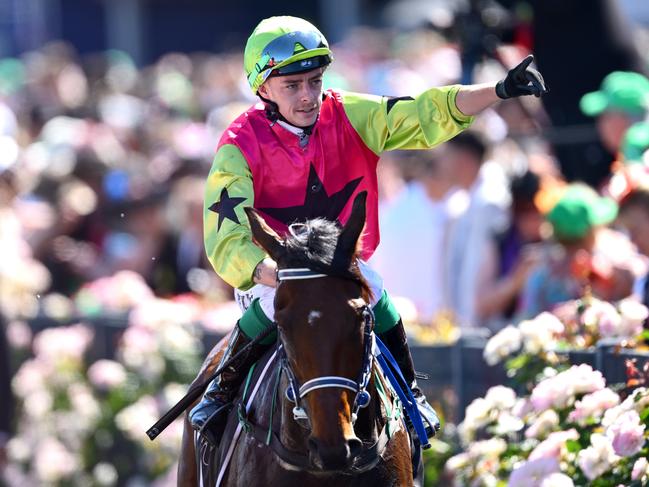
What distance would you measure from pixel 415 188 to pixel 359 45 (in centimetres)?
1095

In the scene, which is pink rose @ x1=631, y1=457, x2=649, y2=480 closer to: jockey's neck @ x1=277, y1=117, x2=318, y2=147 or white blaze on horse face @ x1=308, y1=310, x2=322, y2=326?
white blaze on horse face @ x1=308, y1=310, x2=322, y2=326

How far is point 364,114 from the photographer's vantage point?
5.75 m

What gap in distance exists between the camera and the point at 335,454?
4.60 meters

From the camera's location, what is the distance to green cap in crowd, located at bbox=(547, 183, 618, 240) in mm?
8289

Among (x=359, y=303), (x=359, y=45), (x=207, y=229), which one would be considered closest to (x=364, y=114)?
(x=207, y=229)

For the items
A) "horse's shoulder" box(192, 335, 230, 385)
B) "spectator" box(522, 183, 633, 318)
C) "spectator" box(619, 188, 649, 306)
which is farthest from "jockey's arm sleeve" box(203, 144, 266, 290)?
"spectator" box(522, 183, 633, 318)

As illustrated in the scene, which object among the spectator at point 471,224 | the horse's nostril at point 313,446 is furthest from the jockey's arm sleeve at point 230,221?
the spectator at point 471,224

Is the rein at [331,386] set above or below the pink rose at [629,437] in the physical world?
above

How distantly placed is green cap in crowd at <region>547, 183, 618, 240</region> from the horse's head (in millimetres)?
3532

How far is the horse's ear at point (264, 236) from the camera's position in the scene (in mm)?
4922

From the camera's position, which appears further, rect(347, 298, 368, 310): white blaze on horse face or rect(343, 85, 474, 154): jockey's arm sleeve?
rect(343, 85, 474, 154): jockey's arm sleeve

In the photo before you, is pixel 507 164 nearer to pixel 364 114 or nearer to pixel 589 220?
pixel 589 220

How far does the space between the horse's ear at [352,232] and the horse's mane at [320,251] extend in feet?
0.05

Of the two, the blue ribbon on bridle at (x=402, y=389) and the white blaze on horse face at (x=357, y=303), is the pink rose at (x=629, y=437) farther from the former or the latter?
the white blaze on horse face at (x=357, y=303)
